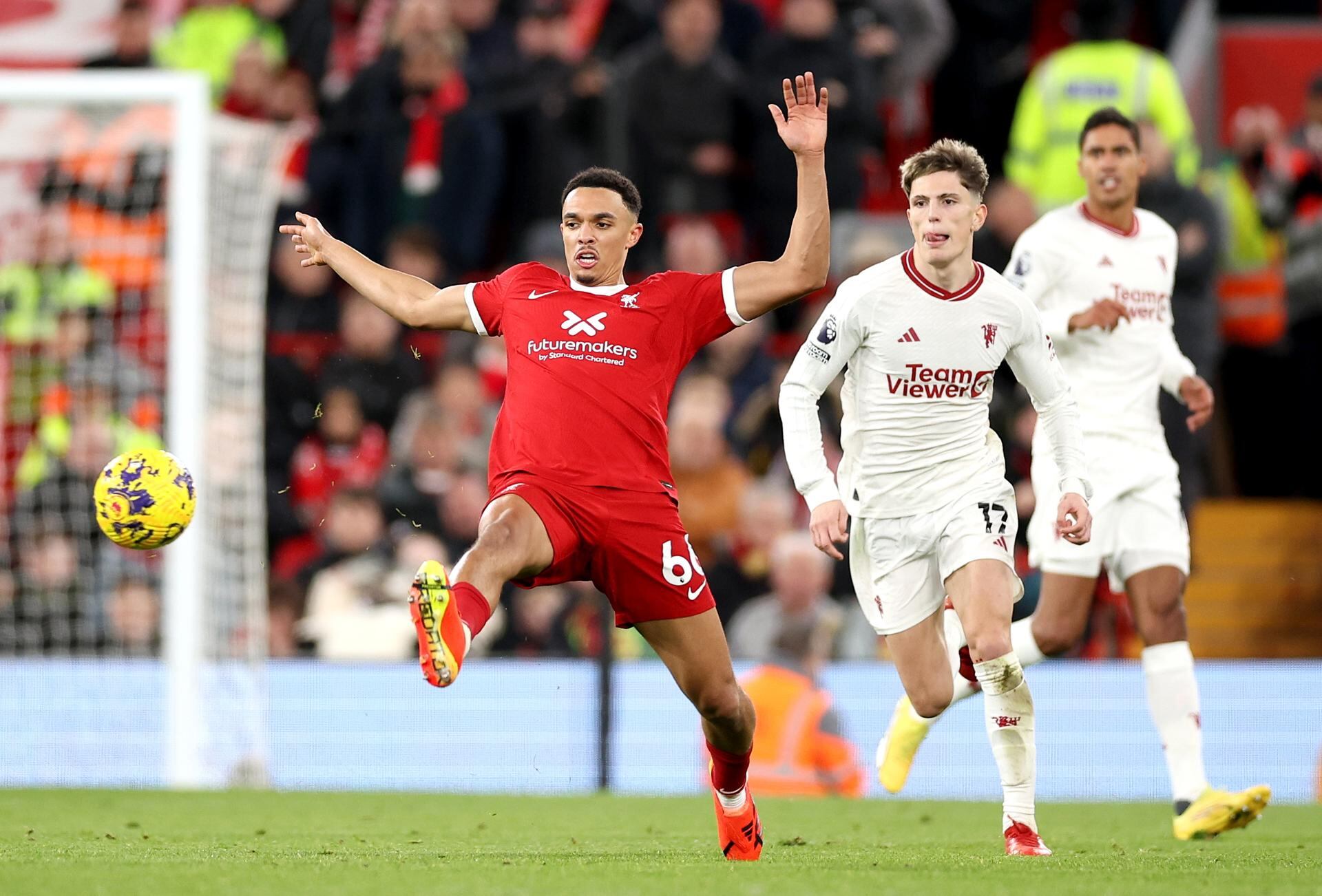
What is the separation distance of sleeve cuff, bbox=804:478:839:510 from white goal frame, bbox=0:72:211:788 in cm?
518

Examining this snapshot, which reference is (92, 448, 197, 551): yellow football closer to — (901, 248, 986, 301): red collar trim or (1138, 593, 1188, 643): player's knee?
(901, 248, 986, 301): red collar trim

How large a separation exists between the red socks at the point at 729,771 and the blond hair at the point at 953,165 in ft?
7.00

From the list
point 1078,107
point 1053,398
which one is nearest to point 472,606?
point 1053,398

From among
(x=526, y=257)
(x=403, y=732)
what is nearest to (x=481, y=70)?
(x=526, y=257)

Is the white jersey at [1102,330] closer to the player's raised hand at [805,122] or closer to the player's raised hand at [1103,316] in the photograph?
the player's raised hand at [1103,316]

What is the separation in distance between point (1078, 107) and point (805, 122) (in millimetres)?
7058

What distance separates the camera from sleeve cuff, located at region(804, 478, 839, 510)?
22.7 feet

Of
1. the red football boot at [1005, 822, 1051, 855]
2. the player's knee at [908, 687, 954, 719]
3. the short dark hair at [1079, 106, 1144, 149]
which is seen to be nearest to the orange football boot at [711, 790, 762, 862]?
the player's knee at [908, 687, 954, 719]

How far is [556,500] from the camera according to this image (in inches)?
269

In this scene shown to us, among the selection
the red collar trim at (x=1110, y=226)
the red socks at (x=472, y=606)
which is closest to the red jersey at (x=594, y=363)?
the red socks at (x=472, y=606)

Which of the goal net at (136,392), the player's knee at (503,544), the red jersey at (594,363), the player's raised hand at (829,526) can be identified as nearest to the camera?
the player's knee at (503,544)

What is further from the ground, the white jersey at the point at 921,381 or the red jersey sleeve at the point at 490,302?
the red jersey sleeve at the point at 490,302

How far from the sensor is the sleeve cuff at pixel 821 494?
22.7 ft

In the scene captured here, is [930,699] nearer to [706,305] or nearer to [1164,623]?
[1164,623]
